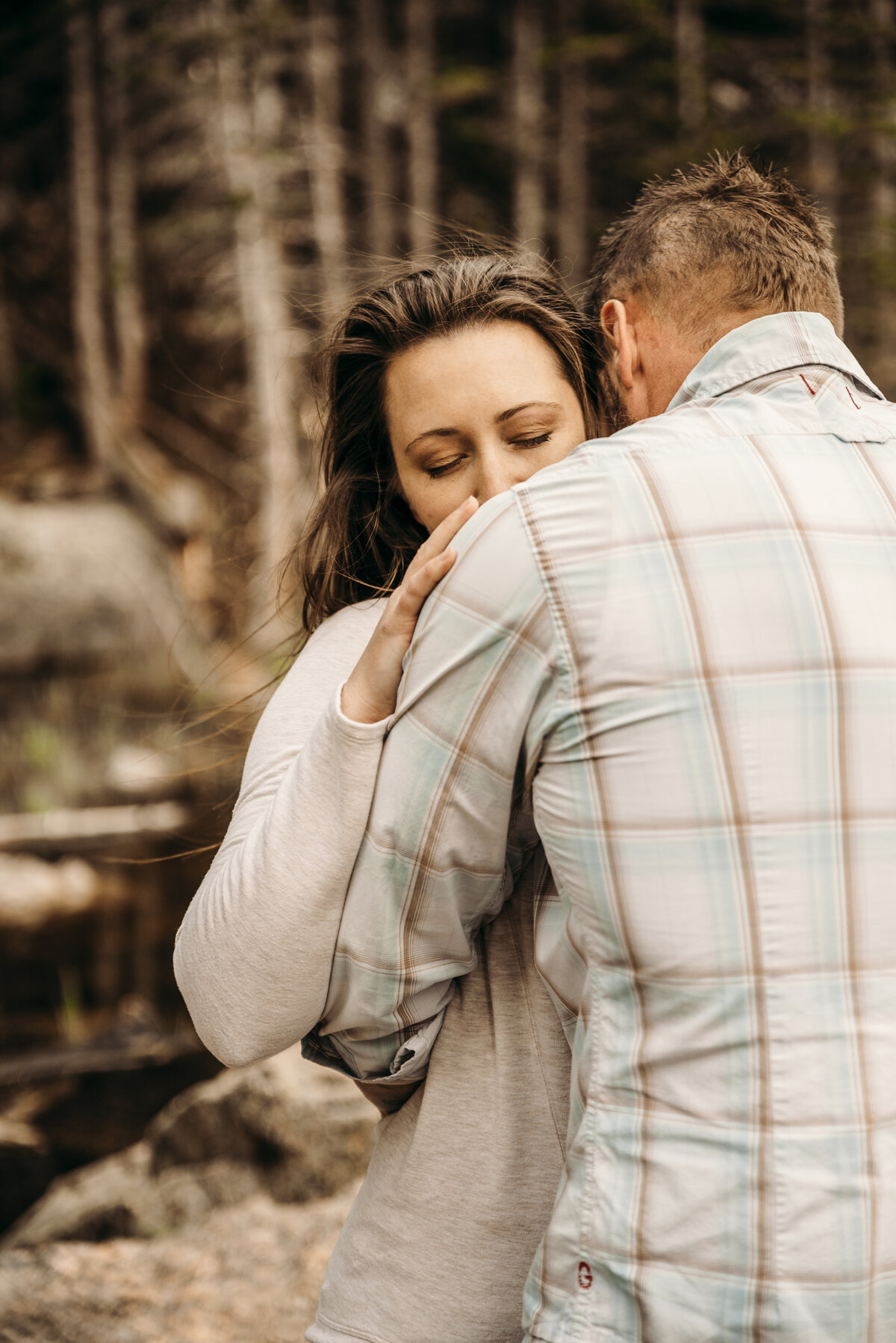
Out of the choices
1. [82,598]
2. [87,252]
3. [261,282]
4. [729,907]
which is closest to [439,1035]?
[729,907]

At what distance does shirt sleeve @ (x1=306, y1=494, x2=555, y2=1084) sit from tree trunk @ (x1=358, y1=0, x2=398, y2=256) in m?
12.1

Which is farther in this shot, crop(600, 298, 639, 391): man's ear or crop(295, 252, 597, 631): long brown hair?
crop(295, 252, 597, 631): long brown hair

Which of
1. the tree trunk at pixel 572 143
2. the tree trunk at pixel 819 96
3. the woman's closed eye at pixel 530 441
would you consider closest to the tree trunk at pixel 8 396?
the tree trunk at pixel 572 143

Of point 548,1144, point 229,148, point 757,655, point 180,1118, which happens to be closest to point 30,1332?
point 180,1118

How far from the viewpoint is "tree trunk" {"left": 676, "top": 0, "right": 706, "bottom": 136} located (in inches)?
464

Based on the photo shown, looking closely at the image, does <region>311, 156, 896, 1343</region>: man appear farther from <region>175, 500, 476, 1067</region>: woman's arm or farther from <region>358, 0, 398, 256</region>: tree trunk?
<region>358, 0, 398, 256</region>: tree trunk

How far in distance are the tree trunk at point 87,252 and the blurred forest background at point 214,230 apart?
1.4 inches

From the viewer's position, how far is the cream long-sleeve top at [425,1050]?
4.06 feet

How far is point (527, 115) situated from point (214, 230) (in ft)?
12.7

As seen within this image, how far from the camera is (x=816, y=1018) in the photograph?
0.98 meters

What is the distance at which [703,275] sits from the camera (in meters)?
1.41

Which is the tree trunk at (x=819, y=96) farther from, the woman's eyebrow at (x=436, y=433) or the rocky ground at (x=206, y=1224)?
the woman's eyebrow at (x=436, y=433)

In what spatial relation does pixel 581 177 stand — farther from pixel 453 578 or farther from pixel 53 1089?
pixel 453 578

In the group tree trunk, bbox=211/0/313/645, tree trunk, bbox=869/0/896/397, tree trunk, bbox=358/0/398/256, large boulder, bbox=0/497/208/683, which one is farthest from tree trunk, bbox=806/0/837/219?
large boulder, bbox=0/497/208/683
